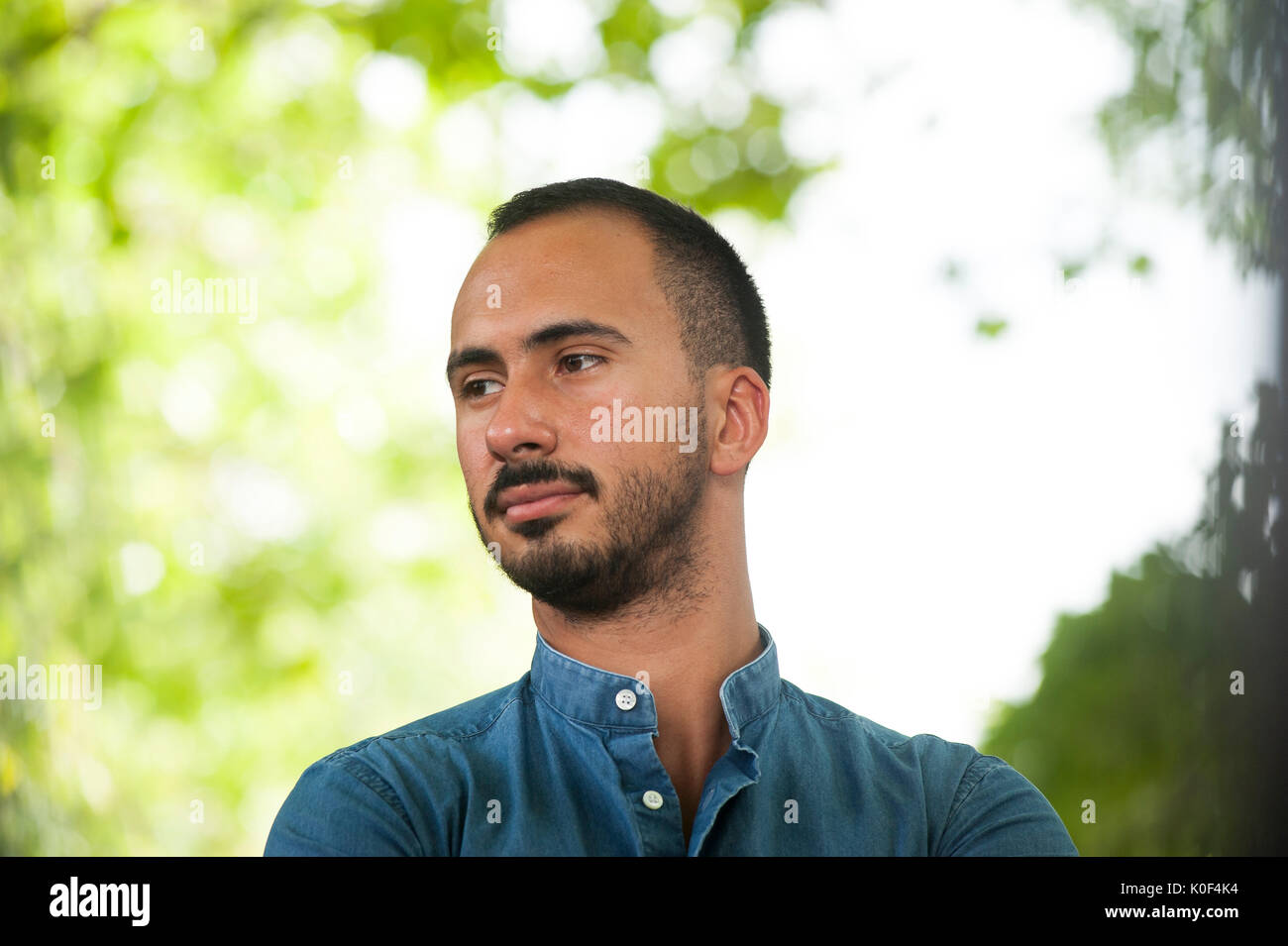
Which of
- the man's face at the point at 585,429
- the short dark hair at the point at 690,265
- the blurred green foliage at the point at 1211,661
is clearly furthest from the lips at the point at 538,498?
the blurred green foliage at the point at 1211,661

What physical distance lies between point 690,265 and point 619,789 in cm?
79

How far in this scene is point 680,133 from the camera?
199 cm

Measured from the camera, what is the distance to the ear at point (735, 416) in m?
1.57

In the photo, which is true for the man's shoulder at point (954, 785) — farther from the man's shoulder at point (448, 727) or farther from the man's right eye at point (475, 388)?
the man's right eye at point (475, 388)

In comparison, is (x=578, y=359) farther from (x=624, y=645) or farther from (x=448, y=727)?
(x=448, y=727)

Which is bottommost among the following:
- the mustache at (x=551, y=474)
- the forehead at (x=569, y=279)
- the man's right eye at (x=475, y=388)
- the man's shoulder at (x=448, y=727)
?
the man's shoulder at (x=448, y=727)

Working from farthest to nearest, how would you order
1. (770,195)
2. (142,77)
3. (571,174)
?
(142,77), (770,195), (571,174)

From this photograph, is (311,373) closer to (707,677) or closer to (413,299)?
(413,299)

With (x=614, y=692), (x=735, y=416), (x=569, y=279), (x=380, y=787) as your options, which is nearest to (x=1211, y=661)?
(x=735, y=416)

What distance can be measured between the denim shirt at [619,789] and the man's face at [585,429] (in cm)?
16

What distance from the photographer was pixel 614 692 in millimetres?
1467

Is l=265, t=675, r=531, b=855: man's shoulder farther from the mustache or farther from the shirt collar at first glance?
the mustache
